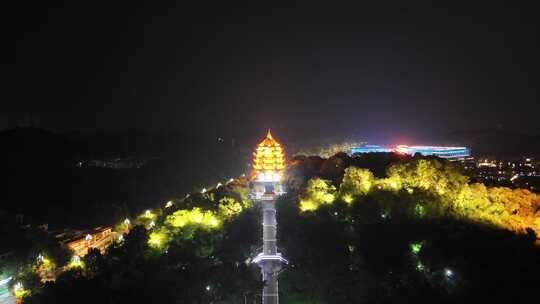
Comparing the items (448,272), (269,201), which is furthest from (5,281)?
(448,272)

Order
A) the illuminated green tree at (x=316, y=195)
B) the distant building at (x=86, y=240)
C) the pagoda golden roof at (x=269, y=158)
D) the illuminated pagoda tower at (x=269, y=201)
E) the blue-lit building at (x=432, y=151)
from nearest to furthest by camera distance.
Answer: the illuminated pagoda tower at (x=269, y=201)
the distant building at (x=86, y=240)
the illuminated green tree at (x=316, y=195)
the pagoda golden roof at (x=269, y=158)
the blue-lit building at (x=432, y=151)

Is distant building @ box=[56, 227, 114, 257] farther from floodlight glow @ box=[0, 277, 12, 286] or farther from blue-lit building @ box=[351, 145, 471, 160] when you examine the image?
blue-lit building @ box=[351, 145, 471, 160]

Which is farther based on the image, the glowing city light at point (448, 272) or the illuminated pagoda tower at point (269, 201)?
the illuminated pagoda tower at point (269, 201)

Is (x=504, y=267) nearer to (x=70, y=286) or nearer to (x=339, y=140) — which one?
(x=70, y=286)

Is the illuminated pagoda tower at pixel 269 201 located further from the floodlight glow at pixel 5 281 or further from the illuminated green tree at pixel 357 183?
the floodlight glow at pixel 5 281

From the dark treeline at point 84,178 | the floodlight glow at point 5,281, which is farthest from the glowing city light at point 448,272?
the dark treeline at point 84,178

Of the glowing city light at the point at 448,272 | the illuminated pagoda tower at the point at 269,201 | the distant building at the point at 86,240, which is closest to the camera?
the glowing city light at the point at 448,272

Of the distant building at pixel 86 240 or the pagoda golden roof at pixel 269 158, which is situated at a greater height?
the pagoda golden roof at pixel 269 158
